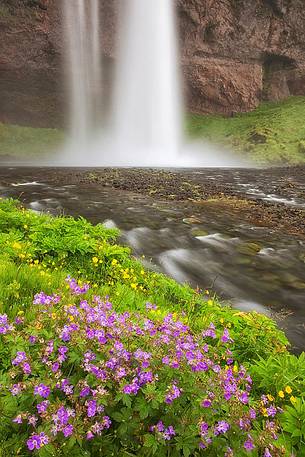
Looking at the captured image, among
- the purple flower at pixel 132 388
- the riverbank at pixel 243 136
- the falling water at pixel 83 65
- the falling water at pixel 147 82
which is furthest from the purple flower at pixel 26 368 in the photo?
the falling water at pixel 83 65

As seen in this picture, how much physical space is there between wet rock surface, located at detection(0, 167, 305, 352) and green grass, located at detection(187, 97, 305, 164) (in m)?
21.8

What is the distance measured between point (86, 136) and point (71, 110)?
433 centimetres

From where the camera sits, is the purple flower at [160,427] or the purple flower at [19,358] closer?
the purple flower at [160,427]

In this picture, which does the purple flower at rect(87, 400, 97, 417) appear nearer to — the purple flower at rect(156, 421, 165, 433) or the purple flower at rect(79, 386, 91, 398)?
the purple flower at rect(79, 386, 91, 398)

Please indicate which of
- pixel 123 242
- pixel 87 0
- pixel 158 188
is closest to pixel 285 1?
pixel 87 0

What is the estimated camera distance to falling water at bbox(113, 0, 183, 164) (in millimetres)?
48531

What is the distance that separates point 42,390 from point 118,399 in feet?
1.52

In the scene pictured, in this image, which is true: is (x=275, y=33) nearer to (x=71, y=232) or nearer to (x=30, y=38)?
(x=30, y=38)

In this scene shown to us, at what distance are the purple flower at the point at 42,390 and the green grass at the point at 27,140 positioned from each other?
45188mm

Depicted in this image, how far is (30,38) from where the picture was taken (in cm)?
4562

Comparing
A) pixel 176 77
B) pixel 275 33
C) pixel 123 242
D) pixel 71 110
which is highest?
pixel 275 33

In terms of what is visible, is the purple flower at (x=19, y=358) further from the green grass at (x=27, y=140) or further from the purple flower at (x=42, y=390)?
the green grass at (x=27, y=140)

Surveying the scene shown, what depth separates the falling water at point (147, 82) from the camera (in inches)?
1911

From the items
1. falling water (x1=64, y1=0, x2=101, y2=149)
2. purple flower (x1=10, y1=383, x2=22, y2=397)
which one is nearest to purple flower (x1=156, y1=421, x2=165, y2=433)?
purple flower (x1=10, y1=383, x2=22, y2=397)
